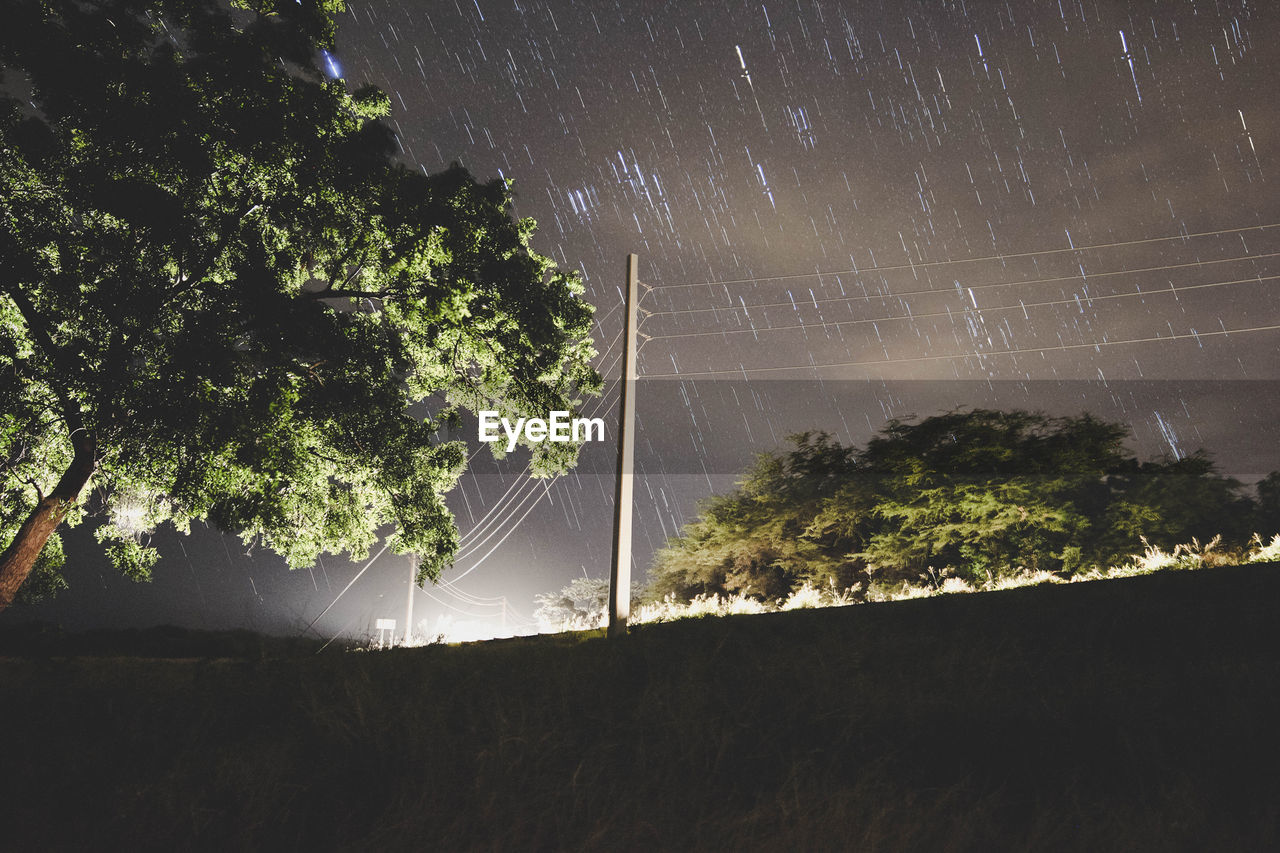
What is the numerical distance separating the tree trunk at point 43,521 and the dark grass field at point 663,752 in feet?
19.9

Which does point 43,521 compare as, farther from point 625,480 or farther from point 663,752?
point 663,752

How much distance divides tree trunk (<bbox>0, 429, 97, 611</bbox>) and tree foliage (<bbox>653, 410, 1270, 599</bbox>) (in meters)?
19.7

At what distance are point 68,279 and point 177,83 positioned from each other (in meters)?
3.38

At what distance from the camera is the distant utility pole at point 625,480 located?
45.4ft

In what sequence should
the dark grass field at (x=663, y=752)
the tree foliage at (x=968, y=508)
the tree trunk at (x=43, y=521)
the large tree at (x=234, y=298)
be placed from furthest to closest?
the tree foliage at (x=968, y=508)
the tree trunk at (x=43, y=521)
the large tree at (x=234, y=298)
the dark grass field at (x=663, y=752)

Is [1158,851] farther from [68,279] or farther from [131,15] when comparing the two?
[131,15]

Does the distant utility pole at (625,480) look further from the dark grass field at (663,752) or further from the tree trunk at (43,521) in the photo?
the tree trunk at (43,521)

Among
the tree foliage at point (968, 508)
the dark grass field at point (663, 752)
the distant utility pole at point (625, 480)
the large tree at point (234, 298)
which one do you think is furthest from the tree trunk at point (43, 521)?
the tree foliage at point (968, 508)

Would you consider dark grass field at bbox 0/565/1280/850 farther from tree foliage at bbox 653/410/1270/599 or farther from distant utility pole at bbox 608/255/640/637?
tree foliage at bbox 653/410/1270/599

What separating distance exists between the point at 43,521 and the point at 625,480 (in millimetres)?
10212

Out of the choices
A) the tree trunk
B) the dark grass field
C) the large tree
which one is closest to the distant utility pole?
the large tree

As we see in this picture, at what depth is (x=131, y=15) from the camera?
34.3 ft

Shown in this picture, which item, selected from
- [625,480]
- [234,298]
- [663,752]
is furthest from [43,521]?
[663,752]

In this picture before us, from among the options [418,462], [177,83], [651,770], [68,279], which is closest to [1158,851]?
[651,770]
